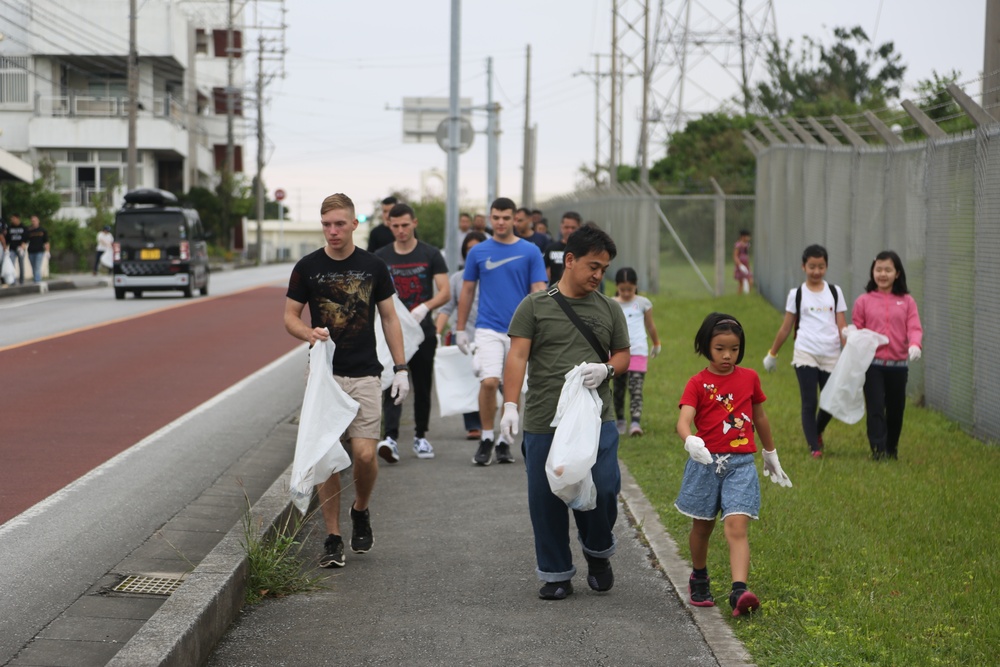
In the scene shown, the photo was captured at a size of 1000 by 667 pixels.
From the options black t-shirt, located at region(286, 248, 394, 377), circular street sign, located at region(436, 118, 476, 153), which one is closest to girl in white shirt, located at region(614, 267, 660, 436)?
black t-shirt, located at region(286, 248, 394, 377)

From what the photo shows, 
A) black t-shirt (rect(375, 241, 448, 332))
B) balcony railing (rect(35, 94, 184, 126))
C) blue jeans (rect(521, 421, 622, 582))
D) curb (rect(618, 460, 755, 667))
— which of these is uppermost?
balcony railing (rect(35, 94, 184, 126))

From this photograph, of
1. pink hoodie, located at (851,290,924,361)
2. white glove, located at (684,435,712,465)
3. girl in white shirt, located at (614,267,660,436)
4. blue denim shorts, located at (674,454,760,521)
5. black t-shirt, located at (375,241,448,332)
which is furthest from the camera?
girl in white shirt, located at (614,267,660,436)

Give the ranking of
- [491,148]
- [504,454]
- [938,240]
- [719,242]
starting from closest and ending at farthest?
[504,454], [938,240], [719,242], [491,148]

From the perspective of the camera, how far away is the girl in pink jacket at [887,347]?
961cm

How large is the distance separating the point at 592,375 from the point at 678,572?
1209mm

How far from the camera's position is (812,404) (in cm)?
1005

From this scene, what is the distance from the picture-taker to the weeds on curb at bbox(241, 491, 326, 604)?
20.7 feet

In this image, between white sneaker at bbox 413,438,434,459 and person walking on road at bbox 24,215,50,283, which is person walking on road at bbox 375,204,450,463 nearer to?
white sneaker at bbox 413,438,434,459

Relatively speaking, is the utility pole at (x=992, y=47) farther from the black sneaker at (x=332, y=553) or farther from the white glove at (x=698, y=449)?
the black sneaker at (x=332, y=553)

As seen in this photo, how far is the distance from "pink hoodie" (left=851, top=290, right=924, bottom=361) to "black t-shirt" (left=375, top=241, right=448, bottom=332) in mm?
3104

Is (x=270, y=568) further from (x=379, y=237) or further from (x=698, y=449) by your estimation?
(x=379, y=237)

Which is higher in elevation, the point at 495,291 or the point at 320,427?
the point at 495,291

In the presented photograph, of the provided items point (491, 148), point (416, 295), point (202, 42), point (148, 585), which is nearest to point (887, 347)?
point (416, 295)

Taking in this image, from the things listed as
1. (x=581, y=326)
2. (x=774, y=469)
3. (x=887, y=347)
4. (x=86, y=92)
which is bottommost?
(x=774, y=469)
